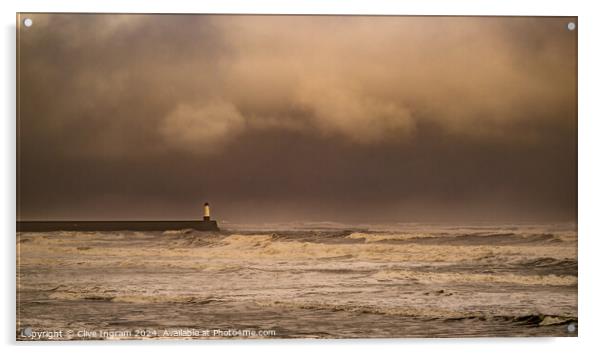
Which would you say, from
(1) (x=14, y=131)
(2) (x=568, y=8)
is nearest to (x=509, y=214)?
(2) (x=568, y=8)

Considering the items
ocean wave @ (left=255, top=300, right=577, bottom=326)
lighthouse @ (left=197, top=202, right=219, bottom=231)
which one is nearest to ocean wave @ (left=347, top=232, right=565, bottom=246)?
ocean wave @ (left=255, top=300, right=577, bottom=326)

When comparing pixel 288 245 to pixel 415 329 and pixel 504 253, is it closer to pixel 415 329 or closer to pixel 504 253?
pixel 415 329

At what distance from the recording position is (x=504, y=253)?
288cm

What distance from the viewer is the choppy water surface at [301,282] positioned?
2805mm

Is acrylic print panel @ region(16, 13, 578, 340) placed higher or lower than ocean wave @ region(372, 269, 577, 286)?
higher

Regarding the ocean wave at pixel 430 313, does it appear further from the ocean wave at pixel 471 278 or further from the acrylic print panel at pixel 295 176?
the ocean wave at pixel 471 278

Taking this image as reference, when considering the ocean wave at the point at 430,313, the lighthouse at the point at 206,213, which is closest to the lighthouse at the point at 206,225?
the lighthouse at the point at 206,213

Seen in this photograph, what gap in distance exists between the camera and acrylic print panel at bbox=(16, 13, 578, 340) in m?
2.81

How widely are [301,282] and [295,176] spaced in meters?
0.43

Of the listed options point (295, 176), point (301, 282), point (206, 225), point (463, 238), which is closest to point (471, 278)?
point (463, 238)

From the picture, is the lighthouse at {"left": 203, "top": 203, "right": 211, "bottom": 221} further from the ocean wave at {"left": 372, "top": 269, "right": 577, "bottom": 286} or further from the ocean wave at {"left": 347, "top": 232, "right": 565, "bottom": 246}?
the ocean wave at {"left": 372, "top": 269, "right": 577, "bottom": 286}

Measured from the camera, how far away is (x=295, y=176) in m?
2.87

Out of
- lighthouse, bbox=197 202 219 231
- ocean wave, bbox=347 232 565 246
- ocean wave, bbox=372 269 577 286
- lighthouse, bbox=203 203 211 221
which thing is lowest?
Result: ocean wave, bbox=372 269 577 286

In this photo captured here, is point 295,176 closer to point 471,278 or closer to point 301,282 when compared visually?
point 301,282
